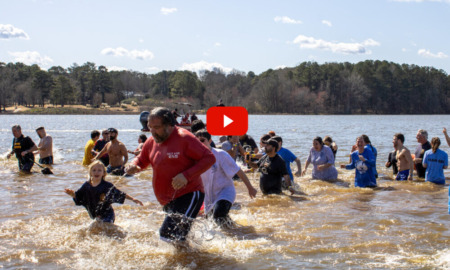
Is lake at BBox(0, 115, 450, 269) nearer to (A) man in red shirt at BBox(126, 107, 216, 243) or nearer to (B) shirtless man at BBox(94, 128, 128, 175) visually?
(A) man in red shirt at BBox(126, 107, 216, 243)

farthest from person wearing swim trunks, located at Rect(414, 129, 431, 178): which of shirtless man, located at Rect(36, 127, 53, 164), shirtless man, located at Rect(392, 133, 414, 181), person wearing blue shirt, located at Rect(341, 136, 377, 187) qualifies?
shirtless man, located at Rect(36, 127, 53, 164)

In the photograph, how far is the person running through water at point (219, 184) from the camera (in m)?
6.83

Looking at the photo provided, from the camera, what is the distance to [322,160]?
1212 centimetres

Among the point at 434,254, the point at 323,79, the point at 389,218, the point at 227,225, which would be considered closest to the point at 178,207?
the point at 227,225

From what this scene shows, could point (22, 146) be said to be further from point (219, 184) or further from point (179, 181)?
point (179, 181)

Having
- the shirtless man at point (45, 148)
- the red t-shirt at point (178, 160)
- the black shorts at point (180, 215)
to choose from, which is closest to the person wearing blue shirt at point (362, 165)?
the black shorts at point (180, 215)

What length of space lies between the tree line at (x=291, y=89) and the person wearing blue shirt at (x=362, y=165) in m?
101

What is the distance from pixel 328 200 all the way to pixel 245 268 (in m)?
4.80

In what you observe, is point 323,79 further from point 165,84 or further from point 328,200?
point 328,200

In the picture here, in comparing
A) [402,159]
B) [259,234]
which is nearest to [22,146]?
[259,234]

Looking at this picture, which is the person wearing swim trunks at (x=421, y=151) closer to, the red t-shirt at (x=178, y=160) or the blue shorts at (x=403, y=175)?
the blue shorts at (x=403, y=175)

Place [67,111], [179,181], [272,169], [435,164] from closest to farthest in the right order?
[179,181] < [272,169] < [435,164] < [67,111]

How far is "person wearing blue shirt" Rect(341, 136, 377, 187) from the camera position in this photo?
35.8ft

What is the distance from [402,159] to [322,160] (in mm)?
2132
